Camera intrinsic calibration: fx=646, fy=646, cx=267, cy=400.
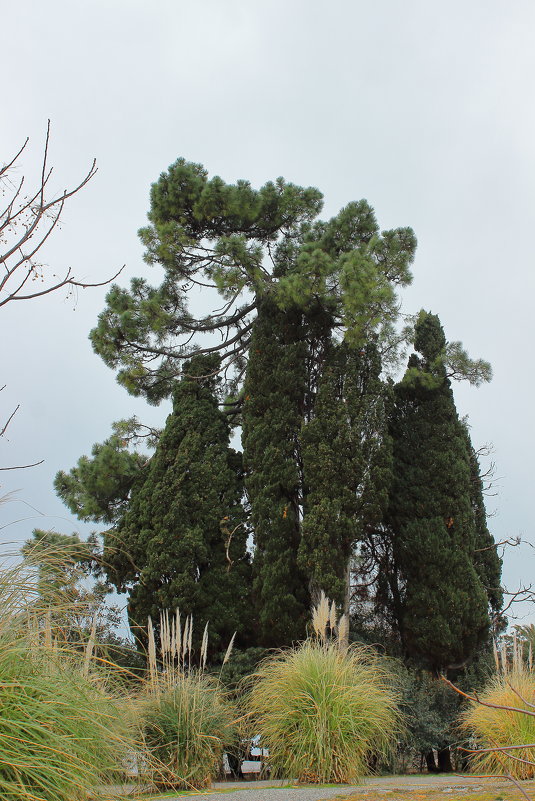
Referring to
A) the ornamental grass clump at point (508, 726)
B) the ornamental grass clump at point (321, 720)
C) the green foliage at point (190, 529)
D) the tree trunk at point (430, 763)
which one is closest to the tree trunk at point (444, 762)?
the tree trunk at point (430, 763)

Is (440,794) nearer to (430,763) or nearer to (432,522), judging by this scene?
(430,763)

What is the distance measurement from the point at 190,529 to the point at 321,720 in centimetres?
512

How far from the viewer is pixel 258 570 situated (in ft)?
34.2

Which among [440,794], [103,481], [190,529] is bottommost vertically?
[440,794]

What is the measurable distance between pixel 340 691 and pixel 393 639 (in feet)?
17.6

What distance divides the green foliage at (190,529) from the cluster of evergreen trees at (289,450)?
0.10ft

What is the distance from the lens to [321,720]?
5773mm

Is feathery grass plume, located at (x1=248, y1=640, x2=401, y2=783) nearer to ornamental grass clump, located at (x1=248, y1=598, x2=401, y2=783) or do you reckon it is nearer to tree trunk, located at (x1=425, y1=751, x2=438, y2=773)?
ornamental grass clump, located at (x1=248, y1=598, x2=401, y2=783)

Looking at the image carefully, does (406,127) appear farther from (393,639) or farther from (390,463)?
(393,639)

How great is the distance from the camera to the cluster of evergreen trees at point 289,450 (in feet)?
33.3

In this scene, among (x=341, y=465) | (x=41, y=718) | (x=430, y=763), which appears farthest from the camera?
(x=341, y=465)

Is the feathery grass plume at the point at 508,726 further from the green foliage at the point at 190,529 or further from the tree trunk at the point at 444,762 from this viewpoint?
the green foliage at the point at 190,529

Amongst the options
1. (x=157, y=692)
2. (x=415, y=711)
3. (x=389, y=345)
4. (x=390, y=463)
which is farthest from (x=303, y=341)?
(x=157, y=692)

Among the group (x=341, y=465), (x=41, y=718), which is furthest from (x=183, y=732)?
(x=341, y=465)
